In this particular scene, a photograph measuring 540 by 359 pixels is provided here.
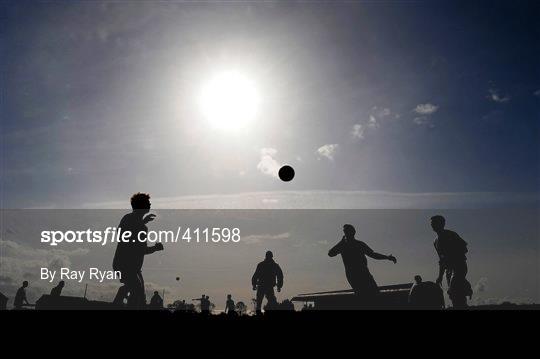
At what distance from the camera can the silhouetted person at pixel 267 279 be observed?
45.4ft

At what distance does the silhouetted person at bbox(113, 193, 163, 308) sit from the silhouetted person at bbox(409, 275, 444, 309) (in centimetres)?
613

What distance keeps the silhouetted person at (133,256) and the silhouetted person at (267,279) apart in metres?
6.10

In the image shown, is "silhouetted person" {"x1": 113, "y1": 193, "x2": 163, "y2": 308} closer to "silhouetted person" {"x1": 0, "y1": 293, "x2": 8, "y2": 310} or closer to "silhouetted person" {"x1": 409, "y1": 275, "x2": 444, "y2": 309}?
"silhouetted person" {"x1": 409, "y1": 275, "x2": 444, "y2": 309}


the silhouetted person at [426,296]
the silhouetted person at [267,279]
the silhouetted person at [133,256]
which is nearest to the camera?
the silhouetted person at [133,256]

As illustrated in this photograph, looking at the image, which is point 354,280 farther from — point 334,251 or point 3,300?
point 3,300

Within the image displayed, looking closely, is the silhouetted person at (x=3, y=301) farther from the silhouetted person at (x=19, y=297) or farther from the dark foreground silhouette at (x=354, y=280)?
the dark foreground silhouette at (x=354, y=280)

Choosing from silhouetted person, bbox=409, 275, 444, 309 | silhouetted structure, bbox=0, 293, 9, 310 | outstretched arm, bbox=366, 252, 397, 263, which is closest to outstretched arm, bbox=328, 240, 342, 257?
outstretched arm, bbox=366, 252, 397, 263

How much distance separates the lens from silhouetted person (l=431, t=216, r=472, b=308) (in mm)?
9695

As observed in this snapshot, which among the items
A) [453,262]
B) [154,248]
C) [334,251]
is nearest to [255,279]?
[334,251]

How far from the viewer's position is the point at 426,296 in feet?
28.8

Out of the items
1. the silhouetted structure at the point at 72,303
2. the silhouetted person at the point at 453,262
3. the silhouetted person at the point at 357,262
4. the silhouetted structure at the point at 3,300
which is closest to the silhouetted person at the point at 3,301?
the silhouetted structure at the point at 3,300
